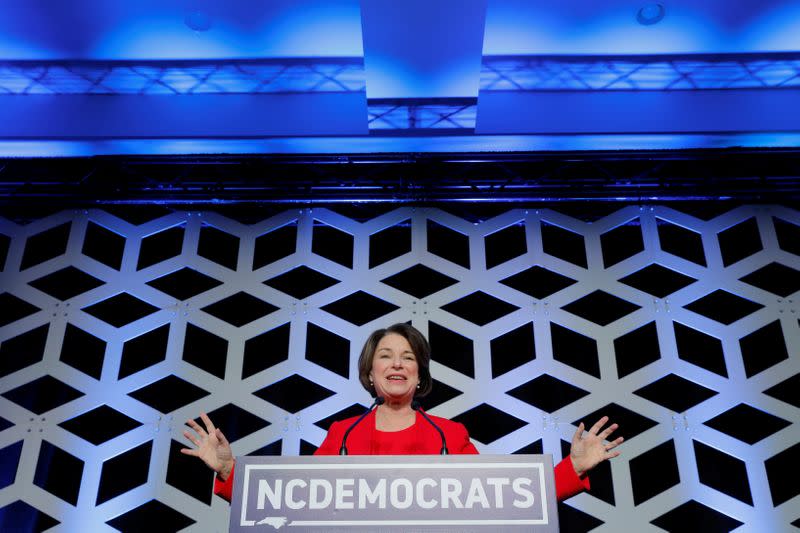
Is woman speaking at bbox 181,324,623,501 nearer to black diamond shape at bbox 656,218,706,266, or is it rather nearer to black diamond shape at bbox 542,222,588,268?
black diamond shape at bbox 542,222,588,268

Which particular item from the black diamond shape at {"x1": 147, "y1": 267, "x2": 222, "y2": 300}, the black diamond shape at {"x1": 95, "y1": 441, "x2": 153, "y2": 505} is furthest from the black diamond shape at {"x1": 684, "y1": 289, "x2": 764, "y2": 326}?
the black diamond shape at {"x1": 95, "y1": 441, "x2": 153, "y2": 505}

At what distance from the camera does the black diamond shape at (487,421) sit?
4.53m

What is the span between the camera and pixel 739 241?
5.09m

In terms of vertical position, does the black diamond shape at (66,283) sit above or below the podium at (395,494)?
above

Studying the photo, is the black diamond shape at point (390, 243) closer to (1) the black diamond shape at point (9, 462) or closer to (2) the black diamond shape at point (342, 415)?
(2) the black diamond shape at point (342, 415)

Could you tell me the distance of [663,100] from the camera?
487cm

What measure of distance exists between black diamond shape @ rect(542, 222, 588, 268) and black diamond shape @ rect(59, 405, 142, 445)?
2.83 m

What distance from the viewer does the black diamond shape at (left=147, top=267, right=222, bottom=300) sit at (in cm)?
500

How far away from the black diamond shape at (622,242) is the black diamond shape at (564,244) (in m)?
0.14

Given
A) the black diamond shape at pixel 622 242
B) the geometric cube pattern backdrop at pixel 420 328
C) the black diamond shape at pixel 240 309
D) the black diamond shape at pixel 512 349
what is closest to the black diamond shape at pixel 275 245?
the geometric cube pattern backdrop at pixel 420 328

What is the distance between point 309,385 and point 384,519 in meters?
2.92

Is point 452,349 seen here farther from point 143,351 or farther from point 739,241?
point 739,241

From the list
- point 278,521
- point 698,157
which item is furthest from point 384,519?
point 698,157

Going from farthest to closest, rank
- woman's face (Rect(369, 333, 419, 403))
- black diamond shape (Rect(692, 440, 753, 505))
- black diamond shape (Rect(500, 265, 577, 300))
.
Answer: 1. black diamond shape (Rect(500, 265, 577, 300))
2. black diamond shape (Rect(692, 440, 753, 505))
3. woman's face (Rect(369, 333, 419, 403))
